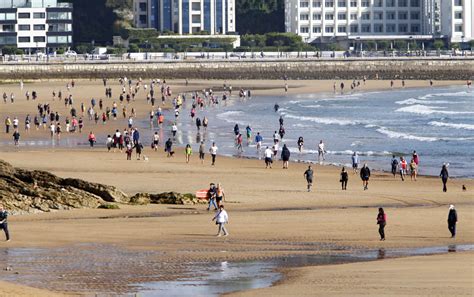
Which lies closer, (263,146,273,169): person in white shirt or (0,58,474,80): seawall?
(263,146,273,169): person in white shirt

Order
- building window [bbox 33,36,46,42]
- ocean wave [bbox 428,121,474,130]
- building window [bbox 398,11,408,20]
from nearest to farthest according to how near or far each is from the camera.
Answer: ocean wave [bbox 428,121,474,130], building window [bbox 33,36,46,42], building window [bbox 398,11,408,20]

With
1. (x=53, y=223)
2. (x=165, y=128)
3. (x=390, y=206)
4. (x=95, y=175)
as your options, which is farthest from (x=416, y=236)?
(x=165, y=128)

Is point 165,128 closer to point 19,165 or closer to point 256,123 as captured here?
point 256,123

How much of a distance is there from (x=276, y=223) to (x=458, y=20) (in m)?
149

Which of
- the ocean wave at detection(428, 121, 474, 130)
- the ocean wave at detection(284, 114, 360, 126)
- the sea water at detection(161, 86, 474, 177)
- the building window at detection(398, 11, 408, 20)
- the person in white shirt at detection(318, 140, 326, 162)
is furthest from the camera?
the building window at detection(398, 11, 408, 20)

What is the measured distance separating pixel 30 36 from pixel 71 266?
457 feet

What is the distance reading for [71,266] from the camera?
28.8 m

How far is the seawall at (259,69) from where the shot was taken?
461 feet

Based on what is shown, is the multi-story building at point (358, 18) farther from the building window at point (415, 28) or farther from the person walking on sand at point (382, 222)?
the person walking on sand at point (382, 222)

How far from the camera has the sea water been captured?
6066 centimetres

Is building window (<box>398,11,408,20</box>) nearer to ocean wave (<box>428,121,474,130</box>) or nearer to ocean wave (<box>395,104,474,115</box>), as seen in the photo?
ocean wave (<box>395,104,474,115</box>)

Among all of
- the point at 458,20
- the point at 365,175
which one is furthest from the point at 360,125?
A: the point at 458,20

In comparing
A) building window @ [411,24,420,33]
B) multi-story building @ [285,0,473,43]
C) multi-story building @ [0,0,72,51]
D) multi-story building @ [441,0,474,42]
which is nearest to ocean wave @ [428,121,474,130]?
multi-story building @ [0,0,72,51]

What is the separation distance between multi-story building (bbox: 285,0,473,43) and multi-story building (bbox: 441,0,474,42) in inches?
33.3
